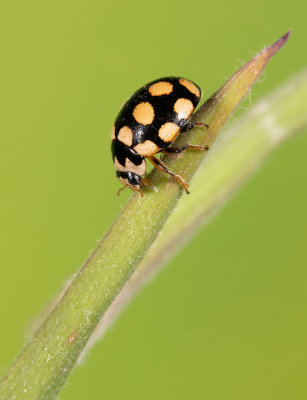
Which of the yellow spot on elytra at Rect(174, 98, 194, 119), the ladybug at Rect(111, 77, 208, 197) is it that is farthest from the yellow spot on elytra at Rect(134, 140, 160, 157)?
the yellow spot on elytra at Rect(174, 98, 194, 119)

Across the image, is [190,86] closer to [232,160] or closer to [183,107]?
[183,107]

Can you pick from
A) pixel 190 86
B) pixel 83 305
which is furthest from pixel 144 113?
pixel 83 305

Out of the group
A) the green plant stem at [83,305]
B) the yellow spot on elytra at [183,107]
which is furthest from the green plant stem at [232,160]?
the green plant stem at [83,305]

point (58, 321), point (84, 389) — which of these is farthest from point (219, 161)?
point (84, 389)

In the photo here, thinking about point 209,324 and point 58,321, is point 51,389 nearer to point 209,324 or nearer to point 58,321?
point 58,321

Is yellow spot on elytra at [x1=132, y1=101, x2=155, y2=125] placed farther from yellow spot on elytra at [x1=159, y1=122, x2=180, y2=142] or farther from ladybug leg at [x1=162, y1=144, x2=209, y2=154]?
ladybug leg at [x1=162, y1=144, x2=209, y2=154]

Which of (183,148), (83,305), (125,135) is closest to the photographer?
(83,305)

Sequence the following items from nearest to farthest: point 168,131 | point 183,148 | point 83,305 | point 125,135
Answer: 1. point 83,305
2. point 183,148
3. point 168,131
4. point 125,135
